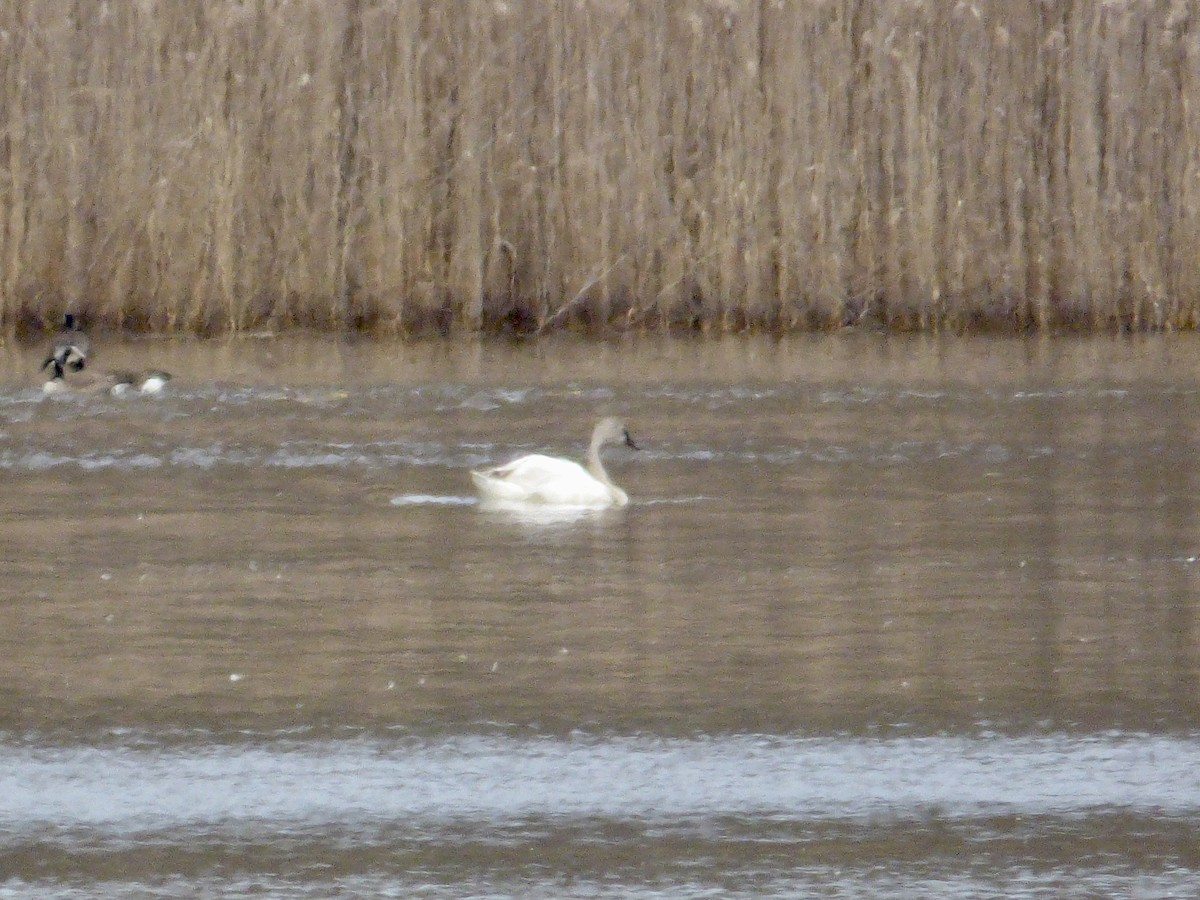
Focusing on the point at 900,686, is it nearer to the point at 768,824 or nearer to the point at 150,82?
the point at 768,824

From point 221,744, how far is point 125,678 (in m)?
0.90

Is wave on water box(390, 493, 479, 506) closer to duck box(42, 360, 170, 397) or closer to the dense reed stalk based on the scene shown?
duck box(42, 360, 170, 397)

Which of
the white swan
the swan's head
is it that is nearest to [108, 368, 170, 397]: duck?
the swan's head

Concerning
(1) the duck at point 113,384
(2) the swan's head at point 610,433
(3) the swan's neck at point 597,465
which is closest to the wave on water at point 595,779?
(3) the swan's neck at point 597,465

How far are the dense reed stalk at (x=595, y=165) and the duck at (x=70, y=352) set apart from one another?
217 cm

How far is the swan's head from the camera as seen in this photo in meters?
11.9

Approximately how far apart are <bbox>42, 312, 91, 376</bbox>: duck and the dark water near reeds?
203 cm

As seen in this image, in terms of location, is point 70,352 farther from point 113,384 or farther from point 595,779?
point 595,779

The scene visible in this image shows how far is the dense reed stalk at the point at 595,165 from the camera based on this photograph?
1939 cm

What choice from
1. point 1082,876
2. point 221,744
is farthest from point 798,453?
point 1082,876

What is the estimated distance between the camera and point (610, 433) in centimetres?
1200

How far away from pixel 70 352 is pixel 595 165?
16.1ft

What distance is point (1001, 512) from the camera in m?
10.5

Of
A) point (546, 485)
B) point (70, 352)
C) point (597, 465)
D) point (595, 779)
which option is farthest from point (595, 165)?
point (595, 779)
